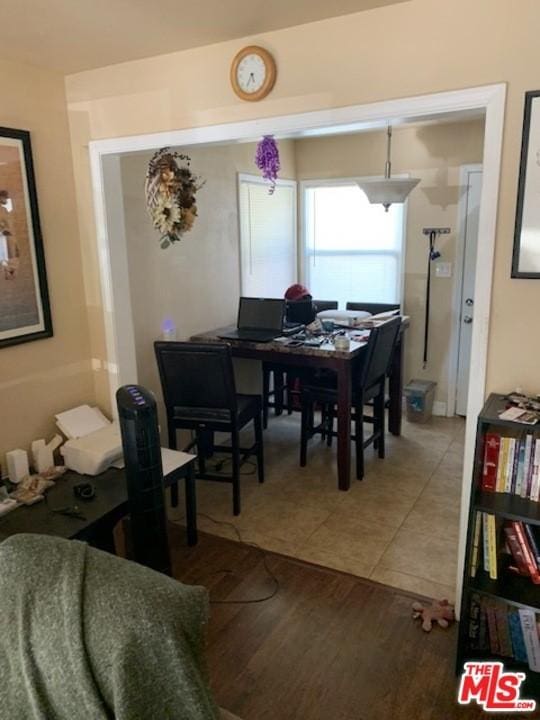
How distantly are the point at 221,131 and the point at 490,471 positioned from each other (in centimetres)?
170

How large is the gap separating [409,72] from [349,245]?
10.6ft

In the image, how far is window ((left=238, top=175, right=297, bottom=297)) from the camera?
14.4ft

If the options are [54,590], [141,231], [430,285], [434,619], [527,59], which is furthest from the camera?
[430,285]

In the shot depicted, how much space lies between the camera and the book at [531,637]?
6.31 feet

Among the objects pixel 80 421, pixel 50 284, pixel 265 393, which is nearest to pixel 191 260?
pixel 50 284

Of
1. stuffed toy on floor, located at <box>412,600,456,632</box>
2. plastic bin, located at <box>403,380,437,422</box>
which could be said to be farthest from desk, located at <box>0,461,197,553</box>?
plastic bin, located at <box>403,380,437,422</box>

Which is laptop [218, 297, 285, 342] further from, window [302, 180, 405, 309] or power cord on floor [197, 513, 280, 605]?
window [302, 180, 405, 309]

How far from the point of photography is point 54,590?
1.02 meters

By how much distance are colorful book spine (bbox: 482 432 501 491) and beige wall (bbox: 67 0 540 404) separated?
22cm

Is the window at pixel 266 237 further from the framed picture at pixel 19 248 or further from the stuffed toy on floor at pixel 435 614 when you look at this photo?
the stuffed toy on floor at pixel 435 614

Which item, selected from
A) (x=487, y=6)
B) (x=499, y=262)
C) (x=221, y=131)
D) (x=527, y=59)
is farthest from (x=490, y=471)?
(x=221, y=131)

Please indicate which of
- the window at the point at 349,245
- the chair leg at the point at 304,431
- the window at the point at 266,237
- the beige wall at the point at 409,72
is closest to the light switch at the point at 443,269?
the window at the point at 349,245

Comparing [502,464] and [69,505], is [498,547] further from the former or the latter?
[69,505]

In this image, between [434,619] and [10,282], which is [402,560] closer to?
[434,619]
